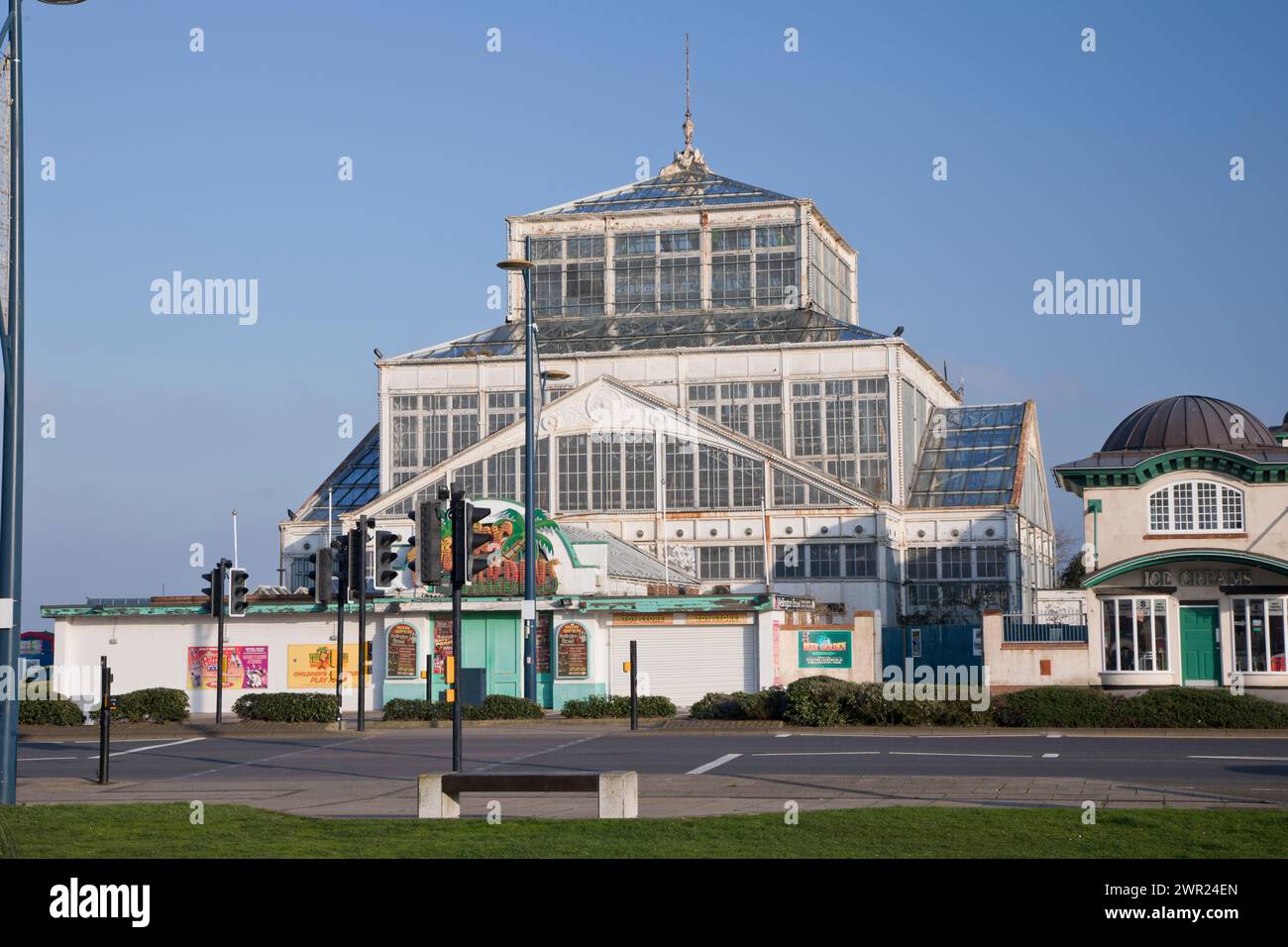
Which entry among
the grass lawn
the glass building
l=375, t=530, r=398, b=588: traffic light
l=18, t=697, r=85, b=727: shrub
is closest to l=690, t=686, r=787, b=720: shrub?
l=375, t=530, r=398, b=588: traffic light

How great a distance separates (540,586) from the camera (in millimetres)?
43156

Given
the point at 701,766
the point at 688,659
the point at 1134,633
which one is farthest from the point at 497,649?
the point at 701,766

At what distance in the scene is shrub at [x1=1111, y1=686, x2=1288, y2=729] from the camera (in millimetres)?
31375

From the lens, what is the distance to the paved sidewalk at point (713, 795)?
59.1 feet

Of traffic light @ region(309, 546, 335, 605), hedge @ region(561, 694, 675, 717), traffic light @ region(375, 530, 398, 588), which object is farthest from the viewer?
hedge @ region(561, 694, 675, 717)

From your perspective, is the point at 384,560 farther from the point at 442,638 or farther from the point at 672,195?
the point at 672,195

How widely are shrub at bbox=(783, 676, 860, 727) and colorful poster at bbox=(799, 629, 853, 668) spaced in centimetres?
701

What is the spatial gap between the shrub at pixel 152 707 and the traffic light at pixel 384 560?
29.0 feet

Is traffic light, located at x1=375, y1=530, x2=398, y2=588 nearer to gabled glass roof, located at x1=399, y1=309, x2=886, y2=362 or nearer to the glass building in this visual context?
the glass building

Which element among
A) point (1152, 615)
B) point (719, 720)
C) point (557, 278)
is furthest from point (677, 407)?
point (719, 720)

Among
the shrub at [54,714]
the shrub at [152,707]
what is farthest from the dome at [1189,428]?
the shrub at [54,714]

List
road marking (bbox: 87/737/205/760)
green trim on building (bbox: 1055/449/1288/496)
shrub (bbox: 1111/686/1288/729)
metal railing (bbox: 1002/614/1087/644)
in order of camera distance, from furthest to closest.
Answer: green trim on building (bbox: 1055/449/1288/496) → metal railing (bbox: 1002/614/1087/644) → shrub (bbox: 1111/686/1288/729) → road marking (bbox: 87/737/205/760)

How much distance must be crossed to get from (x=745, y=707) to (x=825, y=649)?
7082mm

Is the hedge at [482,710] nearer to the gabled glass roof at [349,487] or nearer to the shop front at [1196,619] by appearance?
the shop front at [1196,619]
